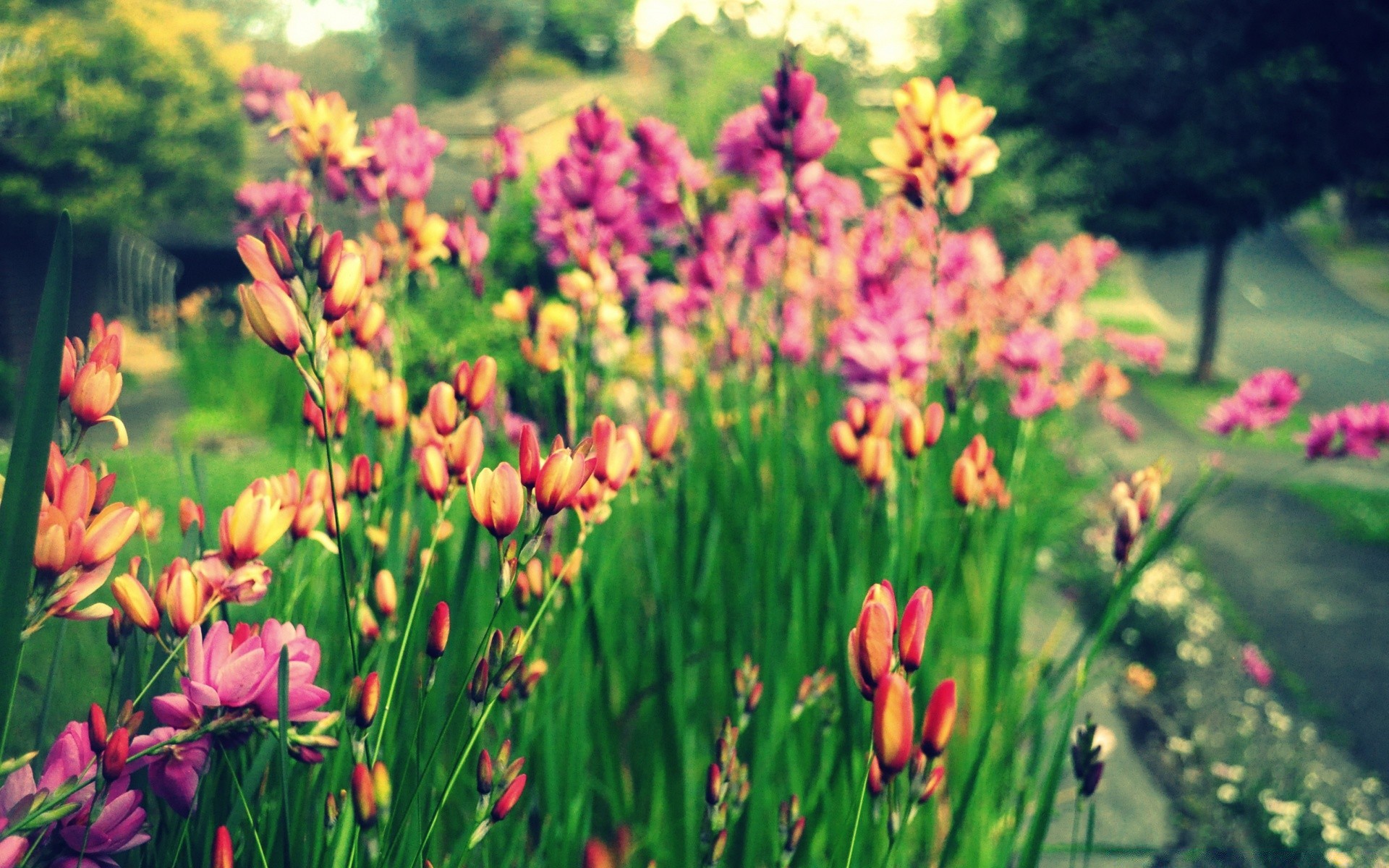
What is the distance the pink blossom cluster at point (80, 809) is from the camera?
23.4 inches

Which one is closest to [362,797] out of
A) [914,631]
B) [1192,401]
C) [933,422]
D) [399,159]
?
[914,631]

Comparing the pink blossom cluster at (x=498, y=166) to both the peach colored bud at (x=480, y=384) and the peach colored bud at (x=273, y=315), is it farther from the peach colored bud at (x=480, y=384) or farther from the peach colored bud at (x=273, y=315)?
the peach colored bud at (x=273, y=315)

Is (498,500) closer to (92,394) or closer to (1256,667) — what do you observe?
(92,394)

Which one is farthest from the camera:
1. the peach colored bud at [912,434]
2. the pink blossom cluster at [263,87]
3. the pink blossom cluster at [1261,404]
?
the pink blossom cluster at [263,87]

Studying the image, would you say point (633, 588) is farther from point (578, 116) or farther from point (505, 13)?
point (505, 13)

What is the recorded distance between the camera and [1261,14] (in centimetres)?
898

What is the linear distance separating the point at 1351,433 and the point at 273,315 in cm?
176

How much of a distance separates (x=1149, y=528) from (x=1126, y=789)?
1.15 m

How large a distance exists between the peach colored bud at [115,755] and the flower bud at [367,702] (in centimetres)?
16

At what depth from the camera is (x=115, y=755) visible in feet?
1.84

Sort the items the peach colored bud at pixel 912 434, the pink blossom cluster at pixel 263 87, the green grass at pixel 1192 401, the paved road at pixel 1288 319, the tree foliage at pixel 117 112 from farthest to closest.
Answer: the paved road at pixel 1288 319
the tree foliage at pixel 117 112
the green grass at pixel 1192 401
the pink blossom cluster at pixel 263 87
the peach colored bud at pixel 912 434

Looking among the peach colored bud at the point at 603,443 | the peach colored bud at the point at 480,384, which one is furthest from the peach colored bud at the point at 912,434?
the peach colored bud at the point at 480,384

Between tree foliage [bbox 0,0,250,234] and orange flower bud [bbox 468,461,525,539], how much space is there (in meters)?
12.2

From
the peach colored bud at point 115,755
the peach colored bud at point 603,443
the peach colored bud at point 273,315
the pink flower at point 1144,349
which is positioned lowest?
the pink flower at point 1144,349
